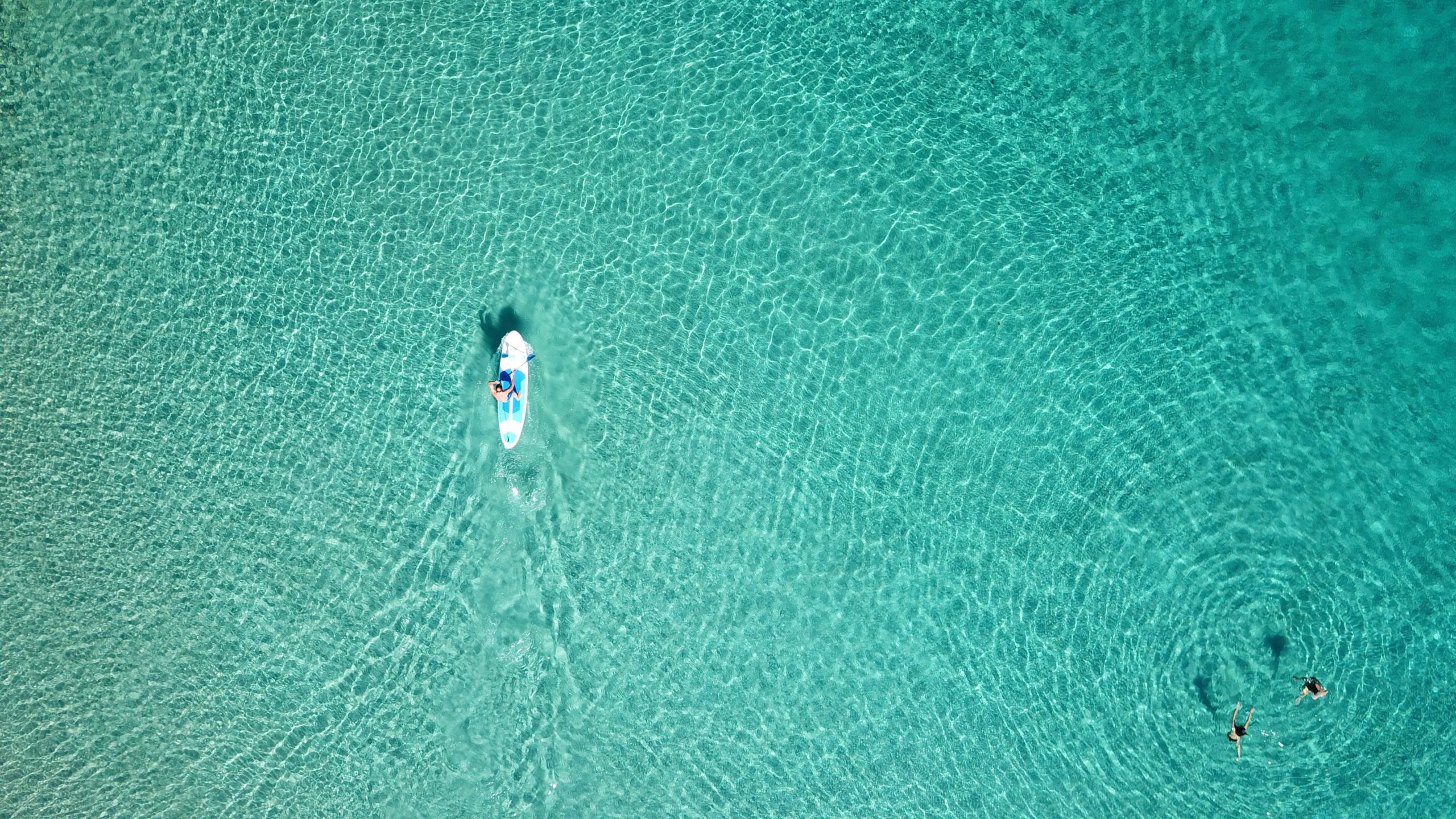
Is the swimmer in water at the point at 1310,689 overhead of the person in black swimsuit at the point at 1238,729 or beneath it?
overhead

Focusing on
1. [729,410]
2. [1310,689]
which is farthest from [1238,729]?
[729,410]

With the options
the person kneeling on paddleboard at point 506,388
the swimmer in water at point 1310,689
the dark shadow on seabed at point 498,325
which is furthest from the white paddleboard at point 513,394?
the swimmer in water at point 1310,689

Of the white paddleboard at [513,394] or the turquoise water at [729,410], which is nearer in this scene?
the turquoise water at [729,410]

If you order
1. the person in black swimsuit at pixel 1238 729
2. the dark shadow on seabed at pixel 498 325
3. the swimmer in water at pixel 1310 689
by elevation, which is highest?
the dark shadow on seabed at pixel 498 325

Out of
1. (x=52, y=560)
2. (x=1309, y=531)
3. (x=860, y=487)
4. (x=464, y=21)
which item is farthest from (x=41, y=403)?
(x=1309, y=531)

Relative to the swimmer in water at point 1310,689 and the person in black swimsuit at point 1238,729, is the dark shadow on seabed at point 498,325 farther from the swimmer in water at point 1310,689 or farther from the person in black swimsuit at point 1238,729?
the swimmer in water at point 1310,689

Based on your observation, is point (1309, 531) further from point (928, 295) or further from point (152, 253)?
point (152, 253)
